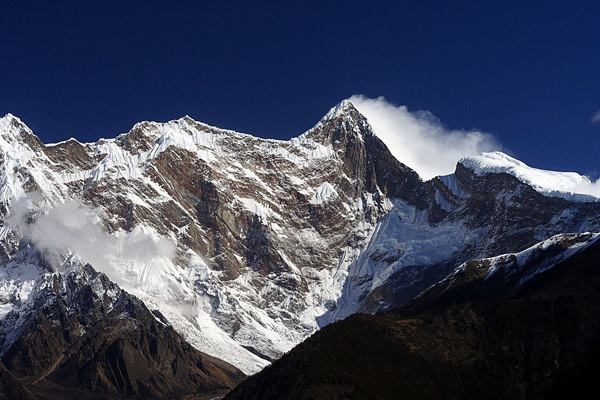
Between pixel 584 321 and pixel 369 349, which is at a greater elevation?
pixel 584 321

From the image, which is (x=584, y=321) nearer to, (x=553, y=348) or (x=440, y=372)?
(x=553, y=348)

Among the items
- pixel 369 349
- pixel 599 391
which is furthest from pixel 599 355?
pixel 369 349

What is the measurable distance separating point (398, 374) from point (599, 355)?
53868 mm

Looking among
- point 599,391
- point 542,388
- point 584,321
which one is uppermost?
point 584,321

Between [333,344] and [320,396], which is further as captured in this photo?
[333,344]

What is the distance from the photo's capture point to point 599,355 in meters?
143

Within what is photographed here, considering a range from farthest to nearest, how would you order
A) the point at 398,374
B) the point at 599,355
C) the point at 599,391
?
the point at 398,374 → the point at 599,355 → the point at 599,391

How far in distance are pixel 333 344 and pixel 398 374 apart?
16.6m

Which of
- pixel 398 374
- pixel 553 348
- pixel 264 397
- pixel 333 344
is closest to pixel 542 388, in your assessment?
pixel 553 348

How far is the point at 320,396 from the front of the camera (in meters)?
176

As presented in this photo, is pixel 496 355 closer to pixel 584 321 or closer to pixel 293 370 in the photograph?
pixel 584 321

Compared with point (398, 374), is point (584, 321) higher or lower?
higher

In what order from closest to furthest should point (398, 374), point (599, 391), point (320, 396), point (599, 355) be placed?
point (599, 391) < point (599, 355) < point (320, 396) < point (398, 374)

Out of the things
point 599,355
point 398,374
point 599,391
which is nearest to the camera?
point 599,391
